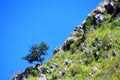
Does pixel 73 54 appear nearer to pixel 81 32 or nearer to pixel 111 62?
pixel 81 32

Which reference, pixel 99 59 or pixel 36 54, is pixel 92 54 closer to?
pixel 99 59

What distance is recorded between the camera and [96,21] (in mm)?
57719

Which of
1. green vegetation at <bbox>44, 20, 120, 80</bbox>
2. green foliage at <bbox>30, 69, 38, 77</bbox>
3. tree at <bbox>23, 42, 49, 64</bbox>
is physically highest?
tree at <bbox>23, 42, 49, 64</bbox>

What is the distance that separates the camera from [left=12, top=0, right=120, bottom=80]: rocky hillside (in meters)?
39.8

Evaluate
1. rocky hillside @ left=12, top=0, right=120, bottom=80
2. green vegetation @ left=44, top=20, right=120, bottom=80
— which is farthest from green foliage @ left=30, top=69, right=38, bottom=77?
green vegetation @ left=44, top=20, right=120, bottom=80

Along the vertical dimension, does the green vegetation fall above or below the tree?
below

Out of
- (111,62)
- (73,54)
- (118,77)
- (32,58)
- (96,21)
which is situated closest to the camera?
(118,77)

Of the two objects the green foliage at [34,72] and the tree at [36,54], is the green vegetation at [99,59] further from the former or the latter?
the tree at [36,54]

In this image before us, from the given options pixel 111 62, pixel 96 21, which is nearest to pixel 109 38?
pixel 111 62

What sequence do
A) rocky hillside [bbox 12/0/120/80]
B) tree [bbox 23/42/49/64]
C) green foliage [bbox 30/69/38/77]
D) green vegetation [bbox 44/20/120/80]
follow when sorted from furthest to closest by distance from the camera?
tree [bbox 23/42/49/64] → green foliage [bbox 30/69/38/77] → rocky hillside [bbox 12/0/120/80] → green vegetation [bbox 44/20/120/80]

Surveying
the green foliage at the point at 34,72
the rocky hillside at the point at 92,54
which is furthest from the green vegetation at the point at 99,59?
the green foliage at the point at 34,72

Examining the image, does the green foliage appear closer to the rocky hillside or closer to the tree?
the rocky hillside

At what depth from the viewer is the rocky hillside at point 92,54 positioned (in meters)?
39.8

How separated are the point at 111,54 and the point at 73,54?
1170 cm
